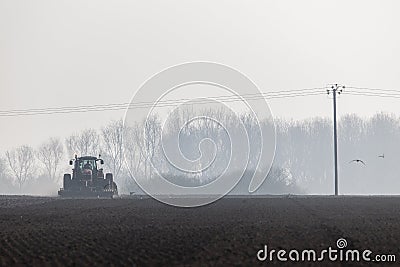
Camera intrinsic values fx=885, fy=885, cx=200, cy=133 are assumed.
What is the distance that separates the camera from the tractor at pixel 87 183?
59719 millimetres

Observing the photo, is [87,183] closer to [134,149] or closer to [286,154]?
[134,149]

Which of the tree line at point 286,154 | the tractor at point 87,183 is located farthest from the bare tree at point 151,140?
the tractor at point 87,183

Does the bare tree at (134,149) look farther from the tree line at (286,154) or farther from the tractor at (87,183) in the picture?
the tractor at (87,183)

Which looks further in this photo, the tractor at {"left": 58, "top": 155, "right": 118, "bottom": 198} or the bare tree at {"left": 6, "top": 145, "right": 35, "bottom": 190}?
the bare tree at {"left": 6, "top": 145, "right": 35, "bottom": 190}

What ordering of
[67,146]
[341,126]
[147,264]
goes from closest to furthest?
[147,264]
[67,146]
[341,126]

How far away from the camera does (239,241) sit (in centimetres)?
2088

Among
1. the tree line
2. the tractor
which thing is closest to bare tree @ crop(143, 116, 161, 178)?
the tree line

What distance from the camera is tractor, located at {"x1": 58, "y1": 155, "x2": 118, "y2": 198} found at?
59719 millimetres

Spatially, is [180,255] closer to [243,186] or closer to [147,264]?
[147,264]

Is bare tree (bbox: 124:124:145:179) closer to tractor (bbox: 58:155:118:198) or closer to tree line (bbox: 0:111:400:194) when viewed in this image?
tree line (bbox: 0:111:400:194)

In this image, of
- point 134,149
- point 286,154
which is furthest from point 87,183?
point 286,154

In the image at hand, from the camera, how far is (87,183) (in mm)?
60406

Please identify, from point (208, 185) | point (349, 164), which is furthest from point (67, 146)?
point (208, 185)

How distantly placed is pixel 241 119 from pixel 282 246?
264 feet
